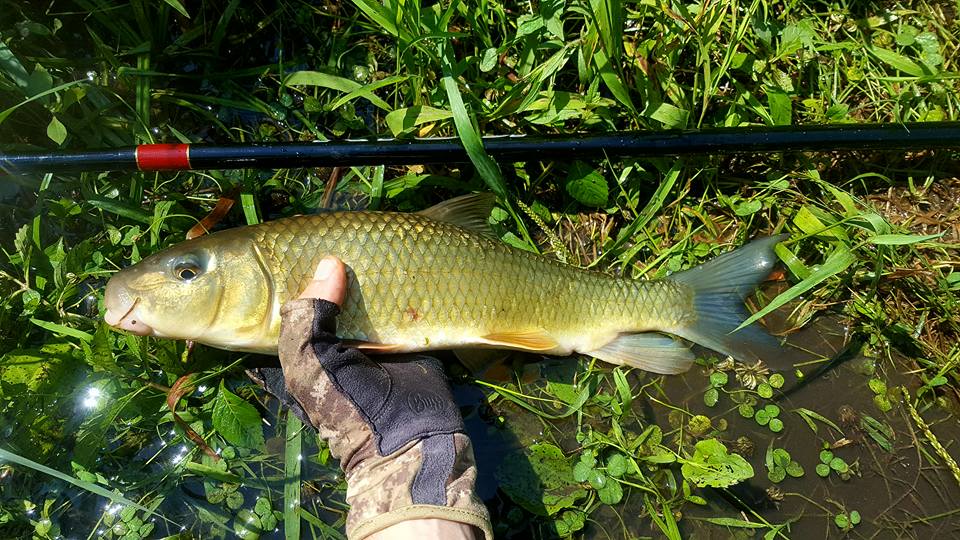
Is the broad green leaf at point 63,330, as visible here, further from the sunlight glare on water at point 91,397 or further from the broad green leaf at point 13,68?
the broad green leaf at point 13,68

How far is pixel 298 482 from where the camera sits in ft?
8.04

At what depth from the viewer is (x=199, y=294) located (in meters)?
2.07

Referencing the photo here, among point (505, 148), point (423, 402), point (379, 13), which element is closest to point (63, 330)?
point (423, 402)

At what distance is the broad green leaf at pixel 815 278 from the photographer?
93.7 inches

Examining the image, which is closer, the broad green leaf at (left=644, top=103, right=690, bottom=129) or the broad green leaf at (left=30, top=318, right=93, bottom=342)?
the broad green leaf at (left=30, top=318, right=93, bottom=342)

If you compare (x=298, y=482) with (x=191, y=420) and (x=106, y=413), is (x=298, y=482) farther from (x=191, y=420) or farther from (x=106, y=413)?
(x=106, y=413)

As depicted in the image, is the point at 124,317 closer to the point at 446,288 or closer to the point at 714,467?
the point at 446,288

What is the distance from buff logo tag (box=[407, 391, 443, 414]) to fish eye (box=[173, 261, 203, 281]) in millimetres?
845

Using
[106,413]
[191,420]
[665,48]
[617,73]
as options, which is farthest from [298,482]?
[665,48]

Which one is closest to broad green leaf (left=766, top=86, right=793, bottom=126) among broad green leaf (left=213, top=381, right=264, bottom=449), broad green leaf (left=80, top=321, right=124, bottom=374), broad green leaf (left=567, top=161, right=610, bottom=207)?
broad green leaf (left=567, top=161, right=610, bottom=207)

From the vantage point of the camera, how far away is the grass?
2414mm

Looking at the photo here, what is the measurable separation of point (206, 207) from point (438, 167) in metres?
1.02

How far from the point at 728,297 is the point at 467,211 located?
3.72ft

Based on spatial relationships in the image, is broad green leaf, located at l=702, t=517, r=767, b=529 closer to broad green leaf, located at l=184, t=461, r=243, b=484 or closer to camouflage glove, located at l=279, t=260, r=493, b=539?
camouflage glove, located at l=279, t=260, r=493, b=539
